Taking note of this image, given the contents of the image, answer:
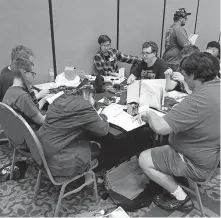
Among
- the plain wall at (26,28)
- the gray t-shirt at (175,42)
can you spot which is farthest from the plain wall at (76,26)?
the gray t-shirt at (175,42)

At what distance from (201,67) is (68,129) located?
96 cm

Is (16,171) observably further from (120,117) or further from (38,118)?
(120,117)

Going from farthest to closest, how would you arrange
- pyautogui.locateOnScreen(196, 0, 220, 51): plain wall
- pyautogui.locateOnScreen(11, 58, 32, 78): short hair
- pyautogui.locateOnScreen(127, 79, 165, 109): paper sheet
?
pyautogui.locateOnScreen(196, 0, 220, 51): plain wall < pyautogui.locateOnScreen(127, 79, 165, 109): paper sheet < pyautogui.locateOnScreen(11, 58, 32, 78): short hair

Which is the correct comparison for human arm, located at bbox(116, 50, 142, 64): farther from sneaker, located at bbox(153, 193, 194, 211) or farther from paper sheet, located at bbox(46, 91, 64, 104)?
sneaker, located at bbox(153, 193, 194, 211)

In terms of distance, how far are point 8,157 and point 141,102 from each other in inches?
60.1

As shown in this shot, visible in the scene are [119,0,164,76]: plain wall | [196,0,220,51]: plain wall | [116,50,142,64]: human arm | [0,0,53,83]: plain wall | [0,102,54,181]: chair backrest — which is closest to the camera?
[0,102,54,181]: chair backrest

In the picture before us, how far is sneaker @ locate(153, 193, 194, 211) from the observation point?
1908 mm

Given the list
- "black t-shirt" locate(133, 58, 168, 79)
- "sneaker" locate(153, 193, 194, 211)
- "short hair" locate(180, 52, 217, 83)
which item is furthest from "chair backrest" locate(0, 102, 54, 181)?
"black t-shirt" locate(133, 58, 168, 79)

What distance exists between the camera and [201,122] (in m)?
1.56

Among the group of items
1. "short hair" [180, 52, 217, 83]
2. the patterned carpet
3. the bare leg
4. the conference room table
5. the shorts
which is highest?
"short hair" [180, 52, 217, 83]

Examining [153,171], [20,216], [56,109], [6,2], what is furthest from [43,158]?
[6,2]

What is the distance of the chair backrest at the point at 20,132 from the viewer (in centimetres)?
153

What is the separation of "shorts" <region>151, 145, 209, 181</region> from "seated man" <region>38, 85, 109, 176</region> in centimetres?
44

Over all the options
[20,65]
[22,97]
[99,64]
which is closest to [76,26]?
[99,64]
